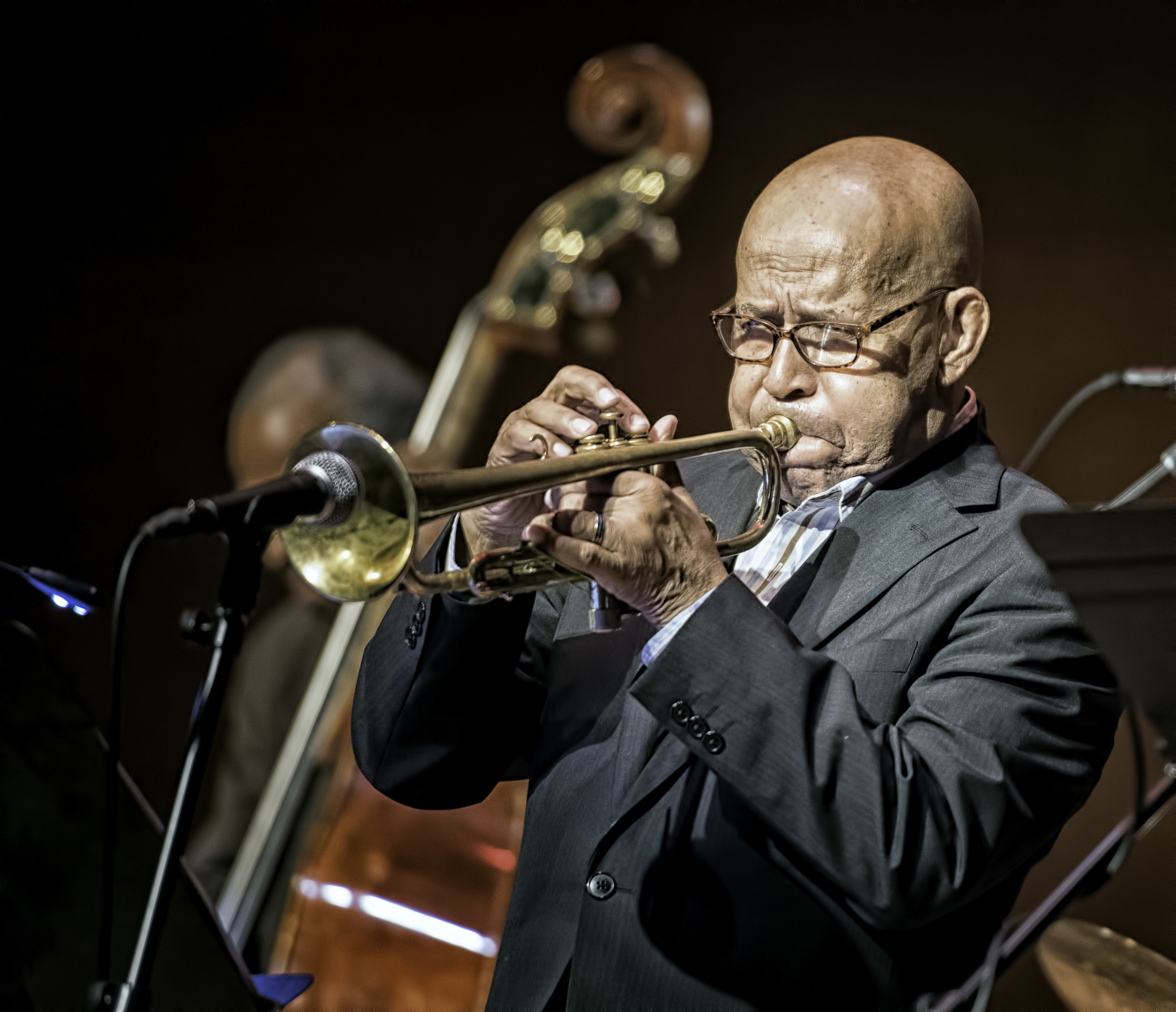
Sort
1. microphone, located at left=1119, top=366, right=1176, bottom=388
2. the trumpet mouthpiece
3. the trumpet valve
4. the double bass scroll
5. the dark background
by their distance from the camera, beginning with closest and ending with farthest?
the trumpet valve
the trumpet mouthpiece
microphone, located at left=1119, top=366, right=1176, bottom=388
the double bass scroll
the dark background

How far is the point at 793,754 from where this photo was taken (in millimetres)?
1521

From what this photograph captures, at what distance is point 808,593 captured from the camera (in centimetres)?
187

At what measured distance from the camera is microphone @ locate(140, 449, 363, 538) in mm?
1244

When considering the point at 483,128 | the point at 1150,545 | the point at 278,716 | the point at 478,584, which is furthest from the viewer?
the point at 483,128

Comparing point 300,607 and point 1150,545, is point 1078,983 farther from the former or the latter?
point 300,607

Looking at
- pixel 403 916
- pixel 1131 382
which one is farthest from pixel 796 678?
pixel 403 916

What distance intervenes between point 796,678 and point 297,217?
134 inches

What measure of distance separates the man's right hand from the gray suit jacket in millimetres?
143

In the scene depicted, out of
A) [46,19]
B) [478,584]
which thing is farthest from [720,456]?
[46,19]

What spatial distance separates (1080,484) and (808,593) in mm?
2084

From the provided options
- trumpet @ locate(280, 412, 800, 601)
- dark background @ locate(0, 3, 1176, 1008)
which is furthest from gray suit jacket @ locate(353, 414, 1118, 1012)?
dark background @ locate(0, 3, 1176, 1008)

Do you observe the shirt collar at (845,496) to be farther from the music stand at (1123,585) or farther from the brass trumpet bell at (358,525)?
the brass trumpet bell at (358,525)

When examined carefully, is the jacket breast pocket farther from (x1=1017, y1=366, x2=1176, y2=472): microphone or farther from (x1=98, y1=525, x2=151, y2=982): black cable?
(x1=98, y1=525, x2=151, y2=982): black cable

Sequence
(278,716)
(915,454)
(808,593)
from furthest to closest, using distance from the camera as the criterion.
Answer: (278,716) < (915,454) < (808,593)
